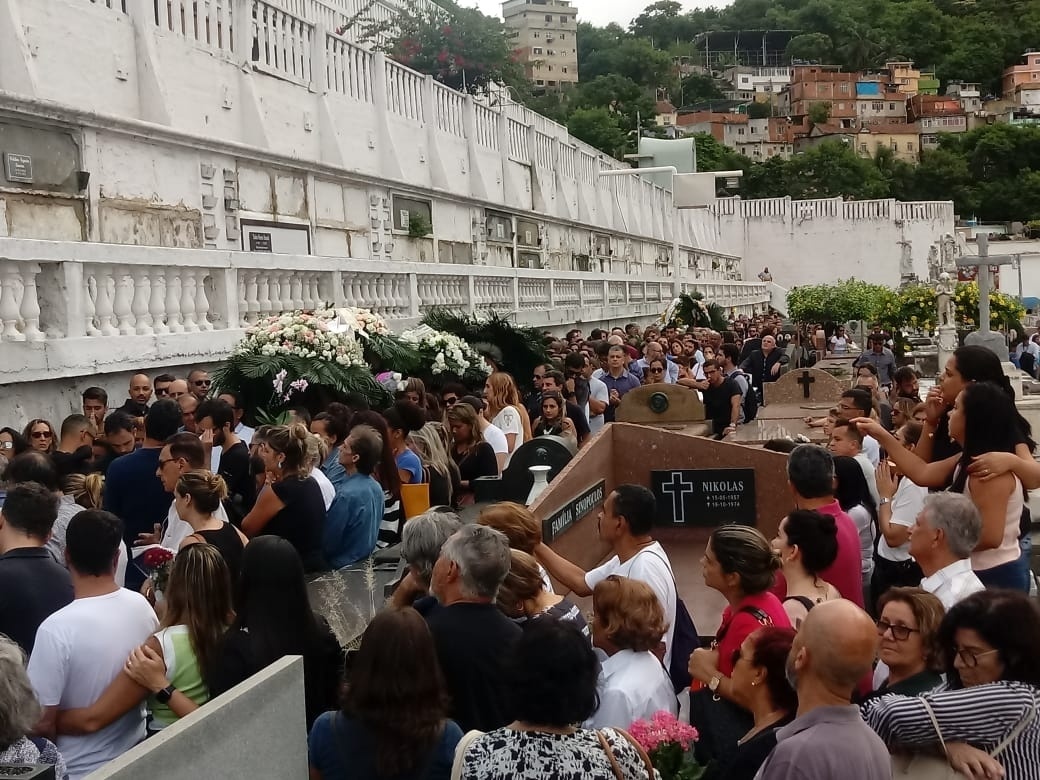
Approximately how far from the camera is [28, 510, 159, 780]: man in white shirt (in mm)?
3930

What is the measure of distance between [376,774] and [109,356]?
270 inches

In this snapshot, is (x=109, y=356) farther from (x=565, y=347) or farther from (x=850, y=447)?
(x=565, y=347)

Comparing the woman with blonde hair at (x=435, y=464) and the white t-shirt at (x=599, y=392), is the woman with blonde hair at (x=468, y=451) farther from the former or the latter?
the white t-shirt at (x=599, y=392)

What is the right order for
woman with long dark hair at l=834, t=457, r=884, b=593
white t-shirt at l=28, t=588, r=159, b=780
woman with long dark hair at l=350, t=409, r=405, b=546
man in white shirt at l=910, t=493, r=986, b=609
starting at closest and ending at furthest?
white t-shirt at l=28, t=588, r=159, b=780 → man in white shirt at l=910, t=493, r=986, b=609 → woman with long dark hair at l=834, t=457, r=884, b=593 → woman with long dark hair at l=350, t=409, r=405, b=546

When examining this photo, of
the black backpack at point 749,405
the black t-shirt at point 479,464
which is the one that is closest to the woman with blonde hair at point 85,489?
the black t-shirt at point 479,464

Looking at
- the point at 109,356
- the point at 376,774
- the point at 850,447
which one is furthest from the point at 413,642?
the point at 109,356

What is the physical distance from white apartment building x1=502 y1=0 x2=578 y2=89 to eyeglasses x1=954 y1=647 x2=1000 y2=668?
14616 centimetres

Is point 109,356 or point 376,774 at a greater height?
point 109,356

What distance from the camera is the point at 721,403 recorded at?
11555 mm

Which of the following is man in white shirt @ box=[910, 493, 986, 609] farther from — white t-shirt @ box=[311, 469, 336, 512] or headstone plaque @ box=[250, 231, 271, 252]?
headstone plaque @ box=[250, 231, 271, 252]

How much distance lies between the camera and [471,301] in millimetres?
18531

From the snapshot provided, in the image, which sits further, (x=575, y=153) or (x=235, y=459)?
(x=575, y=153)

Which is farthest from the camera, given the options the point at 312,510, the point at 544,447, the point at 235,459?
the point at 544,447

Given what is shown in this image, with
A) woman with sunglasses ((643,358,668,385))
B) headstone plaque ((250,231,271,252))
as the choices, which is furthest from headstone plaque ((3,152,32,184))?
woman with sunglasses ((643,358,668,385))
